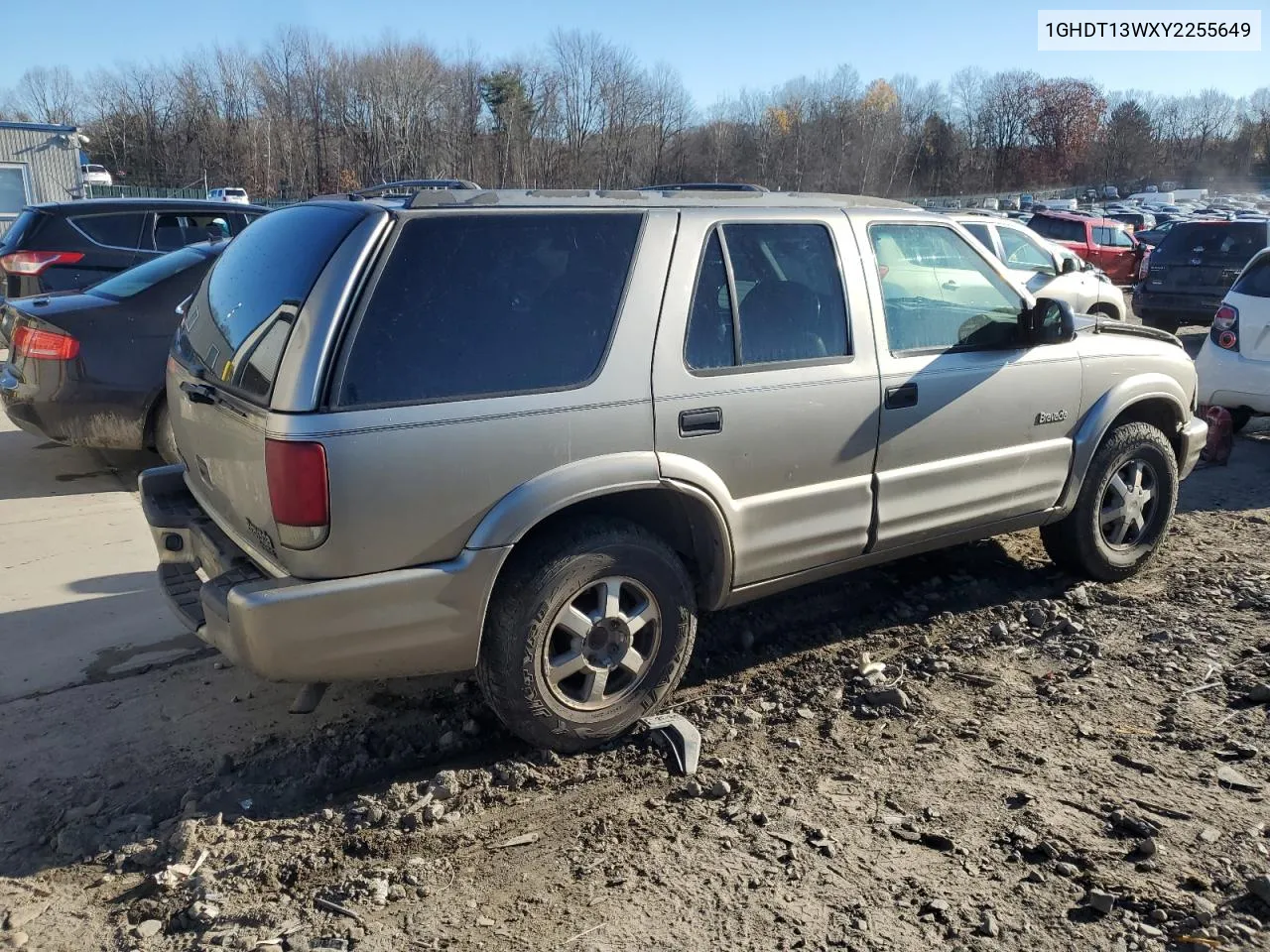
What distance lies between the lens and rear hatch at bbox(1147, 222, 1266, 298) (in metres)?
14.3

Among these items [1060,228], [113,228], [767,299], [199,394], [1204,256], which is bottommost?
[199,394]

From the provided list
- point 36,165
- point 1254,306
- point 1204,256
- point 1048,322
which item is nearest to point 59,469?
point 1048,322

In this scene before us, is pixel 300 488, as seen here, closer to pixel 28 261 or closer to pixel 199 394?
pixel 199 394

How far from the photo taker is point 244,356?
10.9 ft

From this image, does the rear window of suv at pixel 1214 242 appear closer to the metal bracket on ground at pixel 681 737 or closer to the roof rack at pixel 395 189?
the roof rack at pixel 395 189

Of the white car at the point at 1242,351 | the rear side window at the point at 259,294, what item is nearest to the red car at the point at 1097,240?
the white car at the point at 1242,351

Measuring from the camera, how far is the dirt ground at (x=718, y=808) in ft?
8.93

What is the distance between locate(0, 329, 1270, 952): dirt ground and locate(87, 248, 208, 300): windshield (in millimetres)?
3546

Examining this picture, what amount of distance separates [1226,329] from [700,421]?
6521 mm

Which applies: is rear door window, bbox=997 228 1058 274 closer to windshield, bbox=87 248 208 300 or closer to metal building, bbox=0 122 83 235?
windshield, bbox=87 248 208 300

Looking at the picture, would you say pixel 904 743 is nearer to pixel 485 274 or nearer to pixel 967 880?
pixel 967 880

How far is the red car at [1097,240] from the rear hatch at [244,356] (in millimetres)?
20760

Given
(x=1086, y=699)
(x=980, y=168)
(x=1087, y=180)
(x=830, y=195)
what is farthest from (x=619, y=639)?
(x=1087, y=180)

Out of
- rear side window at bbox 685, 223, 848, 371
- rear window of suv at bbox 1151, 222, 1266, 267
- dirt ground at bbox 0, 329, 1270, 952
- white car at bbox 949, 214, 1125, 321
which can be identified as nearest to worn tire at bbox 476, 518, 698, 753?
dirt ground at bbox 0, 329, 1270, 952
